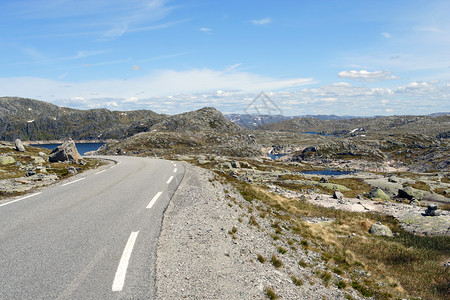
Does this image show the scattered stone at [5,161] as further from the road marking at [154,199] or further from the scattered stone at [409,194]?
the scattered stone at [409,194]

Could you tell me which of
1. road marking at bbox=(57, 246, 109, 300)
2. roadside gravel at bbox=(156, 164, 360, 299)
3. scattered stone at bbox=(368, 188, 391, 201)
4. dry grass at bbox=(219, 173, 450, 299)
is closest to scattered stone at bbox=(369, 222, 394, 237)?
dry grass at bbox=(219, 173, 450, 299)

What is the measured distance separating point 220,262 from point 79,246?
16.2 ft

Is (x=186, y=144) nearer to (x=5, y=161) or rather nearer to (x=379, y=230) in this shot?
(x=5, y=161)

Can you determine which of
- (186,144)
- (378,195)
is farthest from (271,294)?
(186,144)

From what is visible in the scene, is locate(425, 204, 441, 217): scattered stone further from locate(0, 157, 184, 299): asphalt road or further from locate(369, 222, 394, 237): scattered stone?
locate(0, 157, 184, 299): asphalt road

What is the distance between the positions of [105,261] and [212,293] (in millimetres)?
3389

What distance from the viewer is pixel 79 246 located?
810 centimetres

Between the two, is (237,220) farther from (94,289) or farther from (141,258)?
(94,289)

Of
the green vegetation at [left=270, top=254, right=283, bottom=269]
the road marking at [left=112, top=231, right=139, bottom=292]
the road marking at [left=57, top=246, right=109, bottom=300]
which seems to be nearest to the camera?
the road marking at [left=57, top=246, right=109, bottom=300]

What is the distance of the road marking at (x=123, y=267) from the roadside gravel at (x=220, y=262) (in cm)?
92

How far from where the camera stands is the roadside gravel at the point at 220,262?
714 cm

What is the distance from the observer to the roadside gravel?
23.4 feet

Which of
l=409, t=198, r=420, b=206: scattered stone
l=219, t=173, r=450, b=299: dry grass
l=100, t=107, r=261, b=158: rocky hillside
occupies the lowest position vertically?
l=409, t=198, r=420, b=206: scattered stone

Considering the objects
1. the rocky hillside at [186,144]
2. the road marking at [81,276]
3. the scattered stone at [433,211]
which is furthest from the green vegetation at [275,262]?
the rocky hillside at [186,144]
